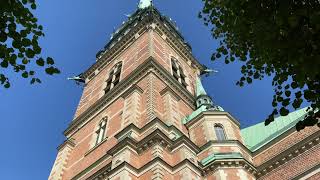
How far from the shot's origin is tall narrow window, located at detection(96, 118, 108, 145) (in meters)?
27.1

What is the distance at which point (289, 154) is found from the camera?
20.8m

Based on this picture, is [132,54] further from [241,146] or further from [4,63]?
[4,63]

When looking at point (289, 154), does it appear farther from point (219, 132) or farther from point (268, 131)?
point (268, 131)

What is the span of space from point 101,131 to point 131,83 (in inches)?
166

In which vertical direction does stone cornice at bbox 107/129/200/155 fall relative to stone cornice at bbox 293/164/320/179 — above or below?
above

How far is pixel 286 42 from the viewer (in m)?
7.52

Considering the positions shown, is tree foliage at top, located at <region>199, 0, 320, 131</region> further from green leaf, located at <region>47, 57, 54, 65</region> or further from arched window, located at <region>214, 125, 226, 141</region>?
arched window, located at <region>214, 125, 226, 141</region>

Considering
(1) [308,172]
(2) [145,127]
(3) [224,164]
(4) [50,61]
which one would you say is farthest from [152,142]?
(4) [50,61]

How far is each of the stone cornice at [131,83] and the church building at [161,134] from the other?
76mm

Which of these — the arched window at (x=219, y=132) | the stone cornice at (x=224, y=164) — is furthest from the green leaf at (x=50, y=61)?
the arched window at (x=219, y=132)

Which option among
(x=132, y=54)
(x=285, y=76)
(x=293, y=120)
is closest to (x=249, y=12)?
(x=285, y=76)

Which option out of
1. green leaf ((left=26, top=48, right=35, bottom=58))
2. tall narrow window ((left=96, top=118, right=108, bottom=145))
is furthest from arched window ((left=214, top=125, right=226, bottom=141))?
green leaf ((left=26, top=48, right=35, bottom=58))

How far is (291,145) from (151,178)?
327 inches

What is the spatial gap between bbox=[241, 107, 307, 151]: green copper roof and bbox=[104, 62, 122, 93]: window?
11.8 meters
